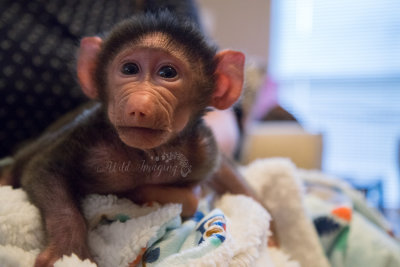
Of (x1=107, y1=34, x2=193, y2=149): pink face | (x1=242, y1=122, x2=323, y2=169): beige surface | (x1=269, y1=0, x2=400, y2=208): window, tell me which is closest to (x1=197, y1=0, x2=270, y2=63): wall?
(x1=269, y1=0, x2=400, y2=208): window

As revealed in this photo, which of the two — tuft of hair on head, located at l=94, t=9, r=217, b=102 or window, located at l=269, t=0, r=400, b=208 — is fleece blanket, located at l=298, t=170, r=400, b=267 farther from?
window, located at l=269, t=0, r=400, b=208

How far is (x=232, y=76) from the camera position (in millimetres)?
819

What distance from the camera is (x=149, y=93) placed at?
0.64 m

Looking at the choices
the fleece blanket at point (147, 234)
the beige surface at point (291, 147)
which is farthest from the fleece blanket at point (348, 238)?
the beige surface at point (291, 147)

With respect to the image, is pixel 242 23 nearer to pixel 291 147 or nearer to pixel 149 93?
pixel 291 147

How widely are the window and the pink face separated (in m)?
4.04

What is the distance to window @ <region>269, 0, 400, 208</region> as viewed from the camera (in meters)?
4.53

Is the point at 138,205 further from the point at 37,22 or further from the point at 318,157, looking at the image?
the point at 318,157

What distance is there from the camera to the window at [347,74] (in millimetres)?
4531

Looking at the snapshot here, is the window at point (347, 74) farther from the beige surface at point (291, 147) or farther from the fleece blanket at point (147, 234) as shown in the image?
the fleece blanket at point (147, 234)

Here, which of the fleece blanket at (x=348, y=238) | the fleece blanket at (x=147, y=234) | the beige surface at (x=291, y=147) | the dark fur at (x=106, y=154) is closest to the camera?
the fleece blanket at (x=147, y=234)

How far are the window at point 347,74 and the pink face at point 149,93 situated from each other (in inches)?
159

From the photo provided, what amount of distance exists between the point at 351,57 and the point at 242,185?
425 centimetres

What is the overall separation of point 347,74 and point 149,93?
456 centimetres
